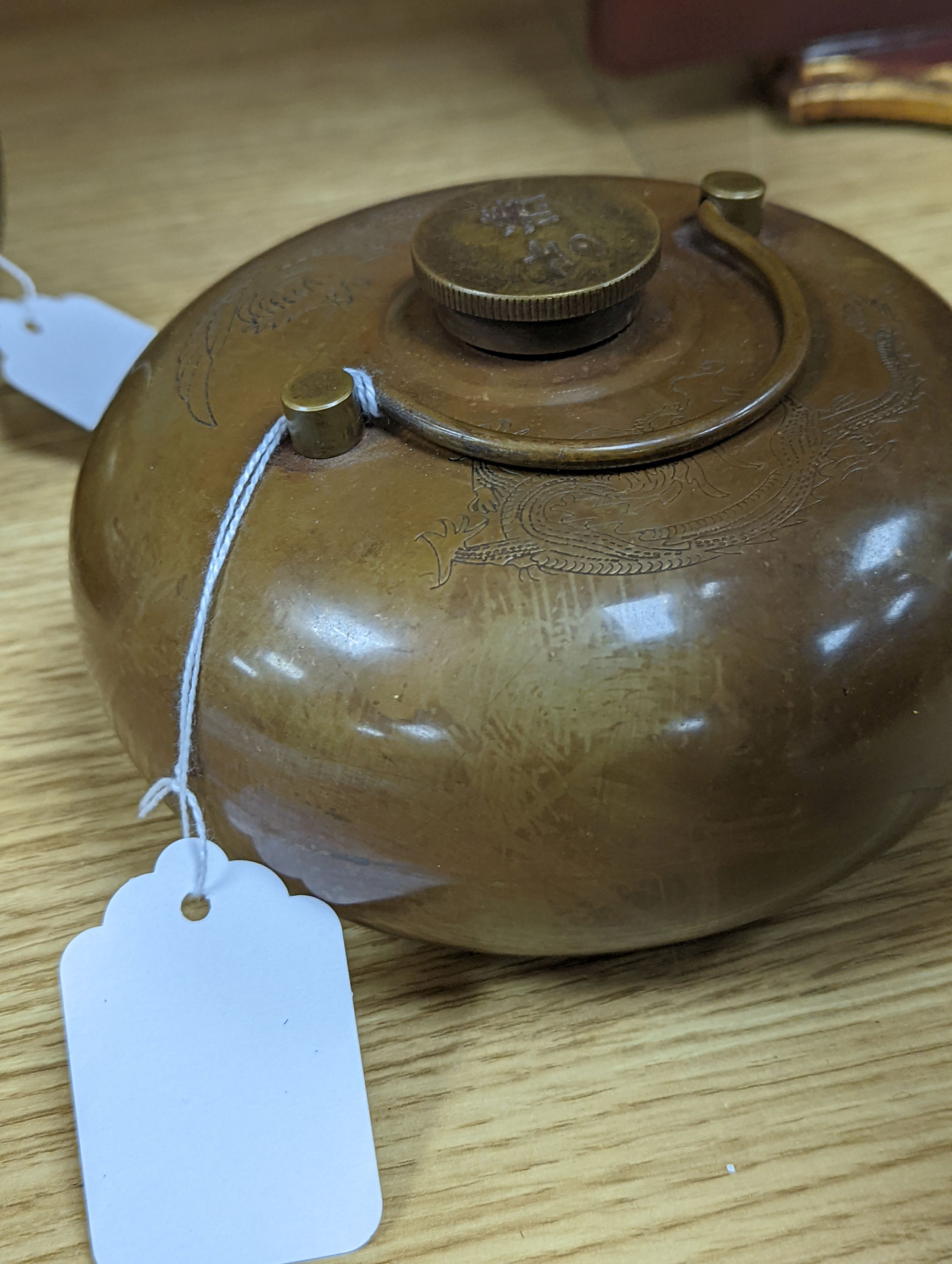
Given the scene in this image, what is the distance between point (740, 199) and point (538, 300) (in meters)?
0.22

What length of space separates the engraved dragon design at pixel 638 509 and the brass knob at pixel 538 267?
3.8 inches

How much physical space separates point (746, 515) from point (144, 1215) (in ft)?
1.54

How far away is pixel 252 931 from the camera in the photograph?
65cm

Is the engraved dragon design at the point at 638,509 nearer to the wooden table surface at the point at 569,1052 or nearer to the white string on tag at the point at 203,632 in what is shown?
the white string on tag at the point at 203,632

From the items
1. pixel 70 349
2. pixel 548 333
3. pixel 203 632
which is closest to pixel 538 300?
pixel 548 333

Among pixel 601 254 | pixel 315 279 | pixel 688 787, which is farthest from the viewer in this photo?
pixel 315 279

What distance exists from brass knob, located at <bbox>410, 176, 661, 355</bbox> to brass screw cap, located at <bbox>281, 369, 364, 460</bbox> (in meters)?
0.09

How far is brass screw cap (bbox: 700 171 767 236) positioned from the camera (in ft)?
2.58

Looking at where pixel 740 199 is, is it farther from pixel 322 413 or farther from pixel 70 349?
pixel 70 349

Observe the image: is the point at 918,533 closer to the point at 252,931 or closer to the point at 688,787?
the point at 688,787

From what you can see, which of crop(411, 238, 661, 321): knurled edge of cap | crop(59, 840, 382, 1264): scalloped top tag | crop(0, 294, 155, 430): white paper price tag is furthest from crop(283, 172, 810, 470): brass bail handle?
crop(0, 294, 155, 430): white paper price tag

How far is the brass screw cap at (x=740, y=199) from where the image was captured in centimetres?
79

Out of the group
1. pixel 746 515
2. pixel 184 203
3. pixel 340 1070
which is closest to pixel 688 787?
pixel 746 515

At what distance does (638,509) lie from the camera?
604mm
